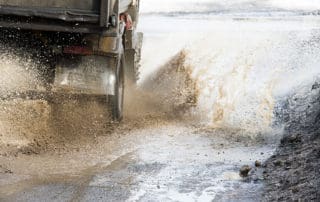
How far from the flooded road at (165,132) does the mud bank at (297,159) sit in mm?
180

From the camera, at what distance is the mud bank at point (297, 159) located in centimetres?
595

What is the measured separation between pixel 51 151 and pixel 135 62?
146 inches

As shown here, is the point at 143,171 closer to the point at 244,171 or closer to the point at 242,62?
the point at 244,171

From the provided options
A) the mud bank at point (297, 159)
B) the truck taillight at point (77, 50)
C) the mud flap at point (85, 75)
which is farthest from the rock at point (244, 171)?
the truck taillight at point (77, 50)

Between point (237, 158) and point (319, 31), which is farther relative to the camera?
point (319, 31)

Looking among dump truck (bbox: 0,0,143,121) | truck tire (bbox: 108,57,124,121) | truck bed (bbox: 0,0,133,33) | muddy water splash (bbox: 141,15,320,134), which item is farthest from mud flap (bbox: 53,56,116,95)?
muddy water splash (bbox: 141,15,320,134)

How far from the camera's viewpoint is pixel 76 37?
26.6 feet

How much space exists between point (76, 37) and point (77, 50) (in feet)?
0.53

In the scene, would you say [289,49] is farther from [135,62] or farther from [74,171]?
[74,171]

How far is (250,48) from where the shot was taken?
1652cm

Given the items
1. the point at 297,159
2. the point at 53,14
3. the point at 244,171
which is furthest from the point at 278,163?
the point at 53,14

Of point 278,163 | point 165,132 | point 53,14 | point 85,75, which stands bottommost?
point 165,132

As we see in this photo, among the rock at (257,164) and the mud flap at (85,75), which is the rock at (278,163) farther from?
the mud flap at (85,75)

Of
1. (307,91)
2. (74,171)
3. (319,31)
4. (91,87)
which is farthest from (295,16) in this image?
(74,171)
